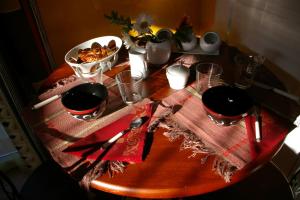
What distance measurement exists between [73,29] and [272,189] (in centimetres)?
139

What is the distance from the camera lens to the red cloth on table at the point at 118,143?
0.87 m

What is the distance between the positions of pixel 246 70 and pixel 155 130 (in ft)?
1.73

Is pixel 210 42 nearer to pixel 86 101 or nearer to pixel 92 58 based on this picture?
pixel 92 58

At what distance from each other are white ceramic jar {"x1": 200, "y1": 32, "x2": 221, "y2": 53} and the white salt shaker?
30 centimetres

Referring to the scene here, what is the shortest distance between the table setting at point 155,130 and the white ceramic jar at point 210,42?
216 millimetres

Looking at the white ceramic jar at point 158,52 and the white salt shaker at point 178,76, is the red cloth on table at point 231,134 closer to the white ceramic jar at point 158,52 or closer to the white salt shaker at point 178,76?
the white salt shaker at point 178,76

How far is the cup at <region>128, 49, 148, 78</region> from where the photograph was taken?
1.16 metres

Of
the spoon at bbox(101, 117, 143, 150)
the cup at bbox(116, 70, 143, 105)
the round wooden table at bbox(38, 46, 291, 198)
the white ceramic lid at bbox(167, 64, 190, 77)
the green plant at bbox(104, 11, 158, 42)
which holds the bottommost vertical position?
the round wooden table at bbox(38, 46, 291, 198)

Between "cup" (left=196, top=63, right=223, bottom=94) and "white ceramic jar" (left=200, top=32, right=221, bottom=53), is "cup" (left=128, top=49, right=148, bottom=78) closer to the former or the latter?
"cup" (left=196, top=63, right=223, bottom=94)

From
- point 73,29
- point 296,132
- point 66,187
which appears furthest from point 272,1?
point 66,187

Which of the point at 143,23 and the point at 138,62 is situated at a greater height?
the point at 143,23

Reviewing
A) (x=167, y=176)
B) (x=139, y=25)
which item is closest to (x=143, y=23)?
(x=139, y=25)

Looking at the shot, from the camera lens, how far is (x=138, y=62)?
1.17 metres

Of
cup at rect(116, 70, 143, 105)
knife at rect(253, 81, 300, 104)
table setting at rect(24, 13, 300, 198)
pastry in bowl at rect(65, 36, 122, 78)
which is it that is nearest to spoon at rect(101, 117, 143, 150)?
table setting at rect(24, 13, 300, 198)
